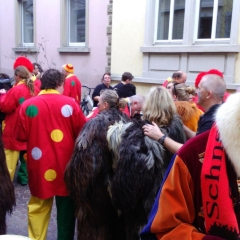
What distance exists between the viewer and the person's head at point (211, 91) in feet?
9.80

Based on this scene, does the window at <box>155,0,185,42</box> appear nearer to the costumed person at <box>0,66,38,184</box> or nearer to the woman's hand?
the costumed person at <box>0,66,38,184</box>

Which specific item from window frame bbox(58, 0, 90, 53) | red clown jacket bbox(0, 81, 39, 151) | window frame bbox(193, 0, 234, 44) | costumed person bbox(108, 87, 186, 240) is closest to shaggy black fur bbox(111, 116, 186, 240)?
costumed person bbox(108, 87, 186, 240)

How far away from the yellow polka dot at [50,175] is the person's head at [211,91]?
1.55 meters

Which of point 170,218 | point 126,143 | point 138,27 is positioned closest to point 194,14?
point 138,27

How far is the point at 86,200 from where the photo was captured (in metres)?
3.06

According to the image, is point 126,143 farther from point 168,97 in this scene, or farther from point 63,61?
point 63,61

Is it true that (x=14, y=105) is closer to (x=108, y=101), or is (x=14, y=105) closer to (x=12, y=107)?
(x=12, y=107)

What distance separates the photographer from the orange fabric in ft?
4.66

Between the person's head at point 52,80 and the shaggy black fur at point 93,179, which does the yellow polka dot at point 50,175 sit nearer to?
the shaggy black fur at point 93,179

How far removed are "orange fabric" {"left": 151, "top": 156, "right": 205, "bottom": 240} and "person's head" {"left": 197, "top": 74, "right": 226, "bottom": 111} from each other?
1.65 metres

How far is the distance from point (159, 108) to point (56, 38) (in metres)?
10.00

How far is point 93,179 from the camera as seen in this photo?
299 cm

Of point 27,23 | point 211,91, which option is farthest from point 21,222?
point 27,23

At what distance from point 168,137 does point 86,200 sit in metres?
0.90
